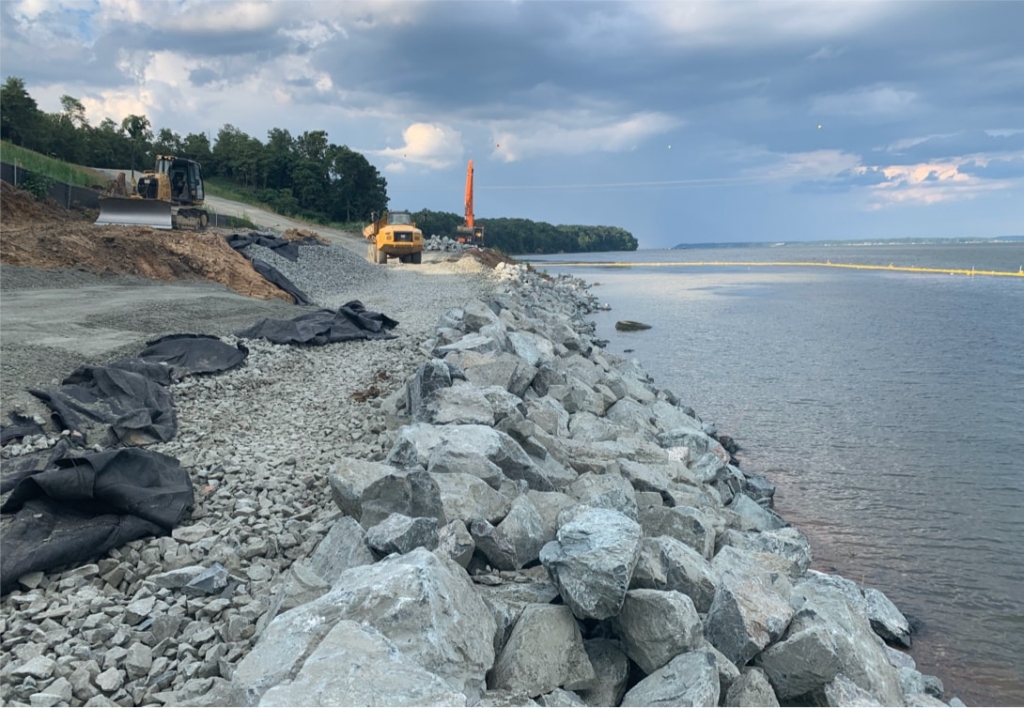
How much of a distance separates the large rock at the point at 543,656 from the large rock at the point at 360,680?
58 cm

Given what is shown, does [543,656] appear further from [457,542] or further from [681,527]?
[681,527]

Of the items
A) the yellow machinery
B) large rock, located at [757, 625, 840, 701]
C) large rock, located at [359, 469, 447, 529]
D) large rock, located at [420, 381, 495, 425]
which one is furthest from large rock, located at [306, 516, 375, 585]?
the yellow machinery

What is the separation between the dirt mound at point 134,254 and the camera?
15.2 m

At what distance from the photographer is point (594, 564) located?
10.3 ft

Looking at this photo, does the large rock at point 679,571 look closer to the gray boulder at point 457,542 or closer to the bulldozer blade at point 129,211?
the gray boulder at point 457,542

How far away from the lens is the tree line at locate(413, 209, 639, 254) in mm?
69012

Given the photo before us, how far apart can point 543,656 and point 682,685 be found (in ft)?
1.88

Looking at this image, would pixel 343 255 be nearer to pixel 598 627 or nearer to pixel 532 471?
pixel 532 471

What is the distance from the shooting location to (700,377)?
15.5 metres

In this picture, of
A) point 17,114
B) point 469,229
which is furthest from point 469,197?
point 17,114

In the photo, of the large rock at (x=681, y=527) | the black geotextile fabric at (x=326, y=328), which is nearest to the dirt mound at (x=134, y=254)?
the black geotextile fabric at (x=326, y=328)

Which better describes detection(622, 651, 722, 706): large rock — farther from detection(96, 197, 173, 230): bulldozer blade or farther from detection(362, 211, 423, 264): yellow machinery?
detection(362, 211, 423, 264): yellow machinery

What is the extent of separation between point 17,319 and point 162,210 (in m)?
12.4

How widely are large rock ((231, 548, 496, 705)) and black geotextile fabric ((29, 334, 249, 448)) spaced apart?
12.1 feet
